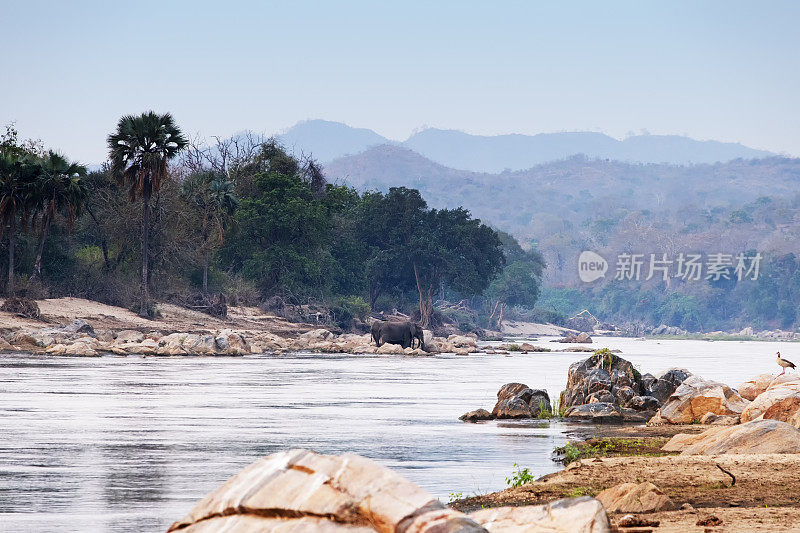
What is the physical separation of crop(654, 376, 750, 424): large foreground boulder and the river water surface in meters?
2.18

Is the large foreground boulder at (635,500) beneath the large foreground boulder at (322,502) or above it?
beneath

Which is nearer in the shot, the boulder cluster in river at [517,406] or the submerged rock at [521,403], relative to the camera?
the boulder cluster in river at [517,406]

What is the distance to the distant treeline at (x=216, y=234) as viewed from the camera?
59438mm

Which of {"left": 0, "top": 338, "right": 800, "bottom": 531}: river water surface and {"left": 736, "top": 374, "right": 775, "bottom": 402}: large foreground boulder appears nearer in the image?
{"left": 0, "top": 338, "right": 800, "bottom": 531}: river water surface

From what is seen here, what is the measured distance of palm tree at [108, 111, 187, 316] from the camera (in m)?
61.8

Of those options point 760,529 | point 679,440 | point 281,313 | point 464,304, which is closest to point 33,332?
point 281,313

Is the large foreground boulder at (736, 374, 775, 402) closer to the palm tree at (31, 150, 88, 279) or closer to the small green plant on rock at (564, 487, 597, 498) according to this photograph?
the small green plant on rock at (564, 487, 597, 498)

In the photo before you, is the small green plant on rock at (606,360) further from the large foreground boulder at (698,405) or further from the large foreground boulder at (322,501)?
the large foreground boulder at (322,501)

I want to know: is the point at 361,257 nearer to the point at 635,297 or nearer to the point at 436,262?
the point at 436,262

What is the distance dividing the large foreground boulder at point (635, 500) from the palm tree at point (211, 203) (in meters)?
61.7

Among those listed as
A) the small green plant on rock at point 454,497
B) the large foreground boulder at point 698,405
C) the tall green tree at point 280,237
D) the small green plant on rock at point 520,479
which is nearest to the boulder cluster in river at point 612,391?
the large foreground boulder at point 698,405

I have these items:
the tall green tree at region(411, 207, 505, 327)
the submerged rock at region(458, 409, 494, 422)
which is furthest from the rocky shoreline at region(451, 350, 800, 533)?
the tall green tree at region(411, 207, 505, 327)

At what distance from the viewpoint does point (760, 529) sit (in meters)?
8.72

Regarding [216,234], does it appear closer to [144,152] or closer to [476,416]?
[144,152]
